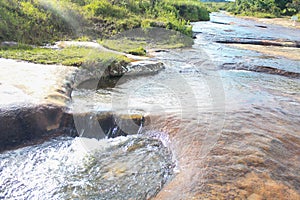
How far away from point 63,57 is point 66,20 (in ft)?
19.1

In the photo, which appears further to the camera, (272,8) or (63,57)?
(272,8)

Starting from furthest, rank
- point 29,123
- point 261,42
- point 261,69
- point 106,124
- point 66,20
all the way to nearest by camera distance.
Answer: point 261,42 < point 66,20 < point 261,69 < point 106,124 < point 29,123

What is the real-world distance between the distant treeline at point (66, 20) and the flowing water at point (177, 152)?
240 inches

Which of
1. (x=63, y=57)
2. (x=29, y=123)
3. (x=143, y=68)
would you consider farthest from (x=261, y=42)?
(x=29, y=123)

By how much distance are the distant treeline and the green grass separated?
83.5 inches

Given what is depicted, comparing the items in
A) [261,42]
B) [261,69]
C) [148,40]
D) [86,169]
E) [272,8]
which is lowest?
[86,169]

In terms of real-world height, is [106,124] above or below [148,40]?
below

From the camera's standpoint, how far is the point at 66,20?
1356cm

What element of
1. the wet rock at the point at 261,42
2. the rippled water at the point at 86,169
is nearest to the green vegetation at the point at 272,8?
the wet rock at the point at 261,42

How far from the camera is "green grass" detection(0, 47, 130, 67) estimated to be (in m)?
8.00

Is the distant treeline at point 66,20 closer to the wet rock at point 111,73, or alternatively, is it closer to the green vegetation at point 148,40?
the green vegetation at point 148,40

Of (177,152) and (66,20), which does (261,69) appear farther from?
(66,20)

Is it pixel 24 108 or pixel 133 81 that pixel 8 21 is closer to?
pixel 133 81

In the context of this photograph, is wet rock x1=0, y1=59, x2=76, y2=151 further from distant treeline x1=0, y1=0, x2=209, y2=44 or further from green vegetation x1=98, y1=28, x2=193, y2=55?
green vegetation x1=98, y1=28, x2=193, y2=55
